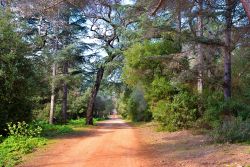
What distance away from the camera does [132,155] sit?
12.0 m

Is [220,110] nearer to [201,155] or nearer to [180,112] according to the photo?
[180,112]

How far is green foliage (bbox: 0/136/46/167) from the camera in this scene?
36.2 feet

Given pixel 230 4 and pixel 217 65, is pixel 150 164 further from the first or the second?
pixel 217 65

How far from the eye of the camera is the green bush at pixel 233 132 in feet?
41.4

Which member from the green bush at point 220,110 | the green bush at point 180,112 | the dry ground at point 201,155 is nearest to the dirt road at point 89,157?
the dry ground at point 201,155

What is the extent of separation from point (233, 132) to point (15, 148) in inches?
315

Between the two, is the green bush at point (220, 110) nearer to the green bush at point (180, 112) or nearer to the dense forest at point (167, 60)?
the dense forest at point (167, 60)

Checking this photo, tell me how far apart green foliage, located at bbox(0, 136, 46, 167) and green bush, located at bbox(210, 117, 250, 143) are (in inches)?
273

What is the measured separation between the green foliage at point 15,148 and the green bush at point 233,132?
22.7 feet

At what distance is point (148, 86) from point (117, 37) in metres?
9.51

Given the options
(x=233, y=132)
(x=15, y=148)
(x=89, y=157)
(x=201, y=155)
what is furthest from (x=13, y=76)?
(x=233, y=132)

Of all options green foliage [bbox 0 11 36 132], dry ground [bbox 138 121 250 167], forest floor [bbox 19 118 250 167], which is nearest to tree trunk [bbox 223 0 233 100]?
forest floor [bbox 19 118 250 167]

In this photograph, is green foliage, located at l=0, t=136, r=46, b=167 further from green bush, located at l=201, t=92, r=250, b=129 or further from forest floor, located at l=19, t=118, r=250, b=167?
green bush, located at l=201, t=92, r=250, b=129

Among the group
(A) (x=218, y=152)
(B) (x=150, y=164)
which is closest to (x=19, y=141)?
(B) (x=150, y=164)
